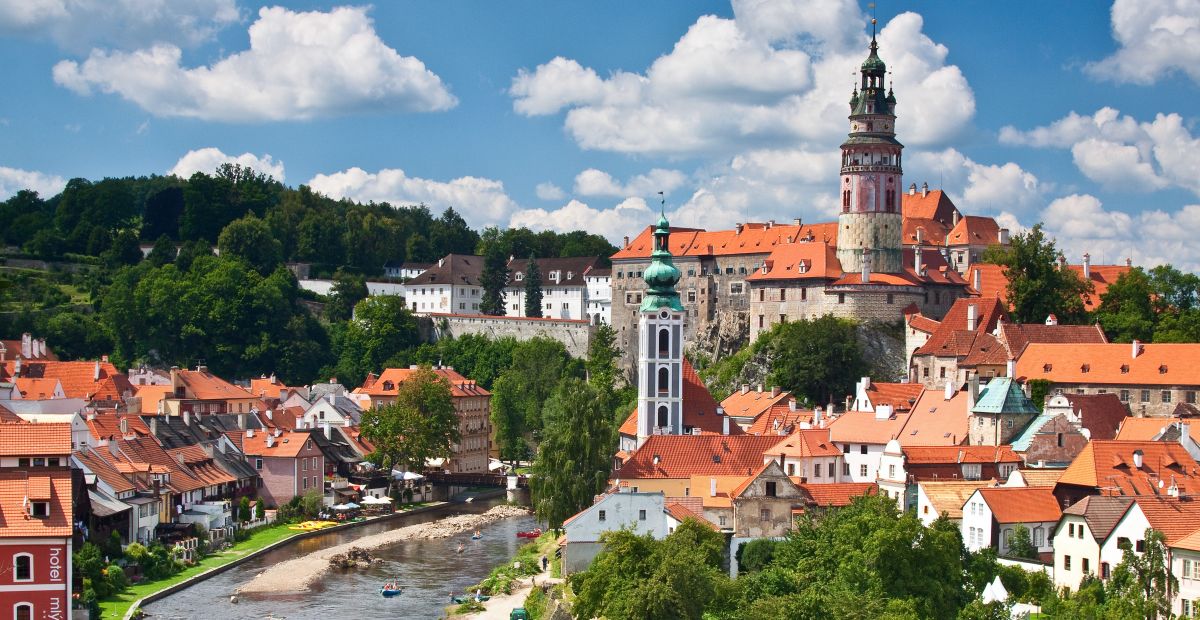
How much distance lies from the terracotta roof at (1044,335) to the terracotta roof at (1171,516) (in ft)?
77.7

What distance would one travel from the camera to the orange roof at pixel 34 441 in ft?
128

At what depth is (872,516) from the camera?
37.9m

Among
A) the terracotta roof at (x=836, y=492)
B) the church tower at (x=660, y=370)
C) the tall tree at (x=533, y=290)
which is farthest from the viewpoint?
the tall tree at (x=533, y=290)

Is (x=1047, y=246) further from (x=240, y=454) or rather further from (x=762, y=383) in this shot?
(x=240, y=454)

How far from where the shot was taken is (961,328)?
66.7 meters

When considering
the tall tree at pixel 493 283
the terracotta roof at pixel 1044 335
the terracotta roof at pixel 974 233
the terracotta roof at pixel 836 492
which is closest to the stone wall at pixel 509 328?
the tall tree at pixel 493 283

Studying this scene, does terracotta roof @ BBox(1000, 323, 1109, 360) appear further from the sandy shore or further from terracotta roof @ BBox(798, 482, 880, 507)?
the sandy shore

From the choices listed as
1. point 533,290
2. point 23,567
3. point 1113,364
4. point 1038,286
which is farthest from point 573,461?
point 533,290

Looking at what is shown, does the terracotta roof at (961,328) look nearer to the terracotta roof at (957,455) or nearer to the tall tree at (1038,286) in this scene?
the tall tree at (1038,286)

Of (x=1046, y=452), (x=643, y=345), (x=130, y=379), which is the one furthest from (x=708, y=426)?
(x=130, y=379)

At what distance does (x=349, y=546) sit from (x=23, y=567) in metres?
21.3

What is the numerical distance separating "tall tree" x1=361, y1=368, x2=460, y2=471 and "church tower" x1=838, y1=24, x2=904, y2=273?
71.9 feet

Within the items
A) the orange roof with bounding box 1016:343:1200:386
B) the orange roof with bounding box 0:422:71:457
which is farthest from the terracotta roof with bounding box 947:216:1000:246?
the orange roof with bounding box 0:422:71:457

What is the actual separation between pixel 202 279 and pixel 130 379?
2281 cm
